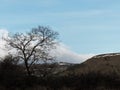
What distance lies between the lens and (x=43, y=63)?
64.9 m

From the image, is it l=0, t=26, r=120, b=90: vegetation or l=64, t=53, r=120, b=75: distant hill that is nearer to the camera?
l=0, t=26, r=120, b=90: vegetation

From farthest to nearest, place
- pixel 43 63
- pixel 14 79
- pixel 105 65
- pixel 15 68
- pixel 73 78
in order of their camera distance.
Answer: pixel 105 65
pixel 43 63
pixel 15 68
pixel 73 78
pixel 14 79

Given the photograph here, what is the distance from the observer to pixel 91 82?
4200cm

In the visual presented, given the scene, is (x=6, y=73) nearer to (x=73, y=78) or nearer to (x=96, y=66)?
(x=73, y=78)

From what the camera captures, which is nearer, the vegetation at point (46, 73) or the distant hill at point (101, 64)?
the vegetation at point (46, 73)

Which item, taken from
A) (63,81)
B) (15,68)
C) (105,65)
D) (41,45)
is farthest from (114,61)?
(63,81)

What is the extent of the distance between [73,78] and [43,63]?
21136 millimetres

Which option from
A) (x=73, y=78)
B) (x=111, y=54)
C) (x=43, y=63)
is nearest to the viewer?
(x=73, y=78)

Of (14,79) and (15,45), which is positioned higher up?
(15,45)

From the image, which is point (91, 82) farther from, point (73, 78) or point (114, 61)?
point (114, 61)

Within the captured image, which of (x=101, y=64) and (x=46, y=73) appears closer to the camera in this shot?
(x=46, y=73)

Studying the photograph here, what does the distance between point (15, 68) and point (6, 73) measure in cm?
710

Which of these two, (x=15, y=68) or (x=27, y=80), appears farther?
(x=15, y=68)

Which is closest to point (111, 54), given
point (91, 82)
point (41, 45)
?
point (41, 45)
